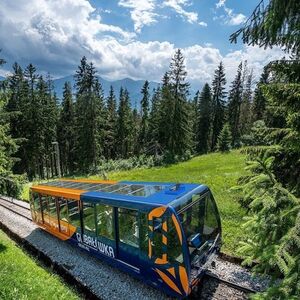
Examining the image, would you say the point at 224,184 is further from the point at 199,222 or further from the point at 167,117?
the point at 167,117

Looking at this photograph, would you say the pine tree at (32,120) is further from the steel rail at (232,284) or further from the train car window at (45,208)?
the steel rail at (232,284)

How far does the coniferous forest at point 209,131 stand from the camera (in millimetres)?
5008

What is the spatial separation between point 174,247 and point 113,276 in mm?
4025

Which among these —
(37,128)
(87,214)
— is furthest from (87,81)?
(87,214)

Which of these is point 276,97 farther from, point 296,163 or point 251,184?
point 296,163

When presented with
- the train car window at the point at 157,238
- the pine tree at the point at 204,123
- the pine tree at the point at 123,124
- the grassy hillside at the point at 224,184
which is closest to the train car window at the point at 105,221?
the train car window at the point at 157,238

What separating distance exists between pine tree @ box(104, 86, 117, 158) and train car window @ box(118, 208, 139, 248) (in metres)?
45.2

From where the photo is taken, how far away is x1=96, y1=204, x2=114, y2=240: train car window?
10.6m

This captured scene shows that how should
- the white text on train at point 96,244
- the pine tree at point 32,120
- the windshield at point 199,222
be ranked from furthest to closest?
the pine tree at point 32,120
the white text on train at point 96,244
the windshield at point 199,222

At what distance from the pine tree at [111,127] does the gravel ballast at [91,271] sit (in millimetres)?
39745

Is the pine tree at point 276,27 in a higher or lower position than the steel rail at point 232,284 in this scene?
higher

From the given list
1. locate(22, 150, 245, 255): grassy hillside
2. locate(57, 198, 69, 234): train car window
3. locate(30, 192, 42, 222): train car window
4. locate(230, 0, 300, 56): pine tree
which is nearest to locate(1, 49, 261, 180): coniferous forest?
locate(22, 150, 245, 255): grassy hillside

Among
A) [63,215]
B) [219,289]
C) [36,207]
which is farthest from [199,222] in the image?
[36,207]

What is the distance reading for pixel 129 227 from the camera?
9891 mm
